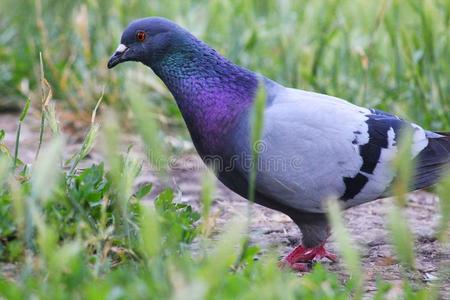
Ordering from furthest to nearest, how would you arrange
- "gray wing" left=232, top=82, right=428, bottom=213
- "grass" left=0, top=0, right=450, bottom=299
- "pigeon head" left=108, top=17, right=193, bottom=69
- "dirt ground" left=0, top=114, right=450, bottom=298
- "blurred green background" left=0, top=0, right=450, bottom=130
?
"blurred green background" left=0, top=0, right=450, bottom=130 < "pigeon head" left=108, top=17, right=193, bottom=69 < "dirt ground" left=0, top=114, right=450, bottom=298 < "gray wing" left=232, top=82, right=428, bottom=213 < "grass" left=0, top=0, right=450, bottom=299

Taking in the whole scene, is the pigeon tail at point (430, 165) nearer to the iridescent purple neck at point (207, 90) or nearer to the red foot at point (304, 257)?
the red foot at point (304, 257)

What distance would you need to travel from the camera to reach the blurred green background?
521cm

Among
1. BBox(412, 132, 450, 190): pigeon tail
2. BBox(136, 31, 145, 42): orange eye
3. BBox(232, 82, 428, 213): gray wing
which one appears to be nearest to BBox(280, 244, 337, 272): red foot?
BBox(232, 82, 428, 213): gray wing

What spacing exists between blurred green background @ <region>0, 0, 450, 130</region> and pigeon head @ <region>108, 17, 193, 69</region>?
162 cm

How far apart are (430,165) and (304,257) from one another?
0.70 m

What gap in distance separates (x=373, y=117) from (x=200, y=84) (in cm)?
76

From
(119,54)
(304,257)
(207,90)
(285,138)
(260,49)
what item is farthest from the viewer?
(260,49)

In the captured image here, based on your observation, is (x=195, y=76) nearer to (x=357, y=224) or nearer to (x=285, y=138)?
(x=285, y=138)

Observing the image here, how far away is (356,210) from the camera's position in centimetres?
468

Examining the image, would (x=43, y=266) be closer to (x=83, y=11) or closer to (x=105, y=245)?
(x=105, y=245)

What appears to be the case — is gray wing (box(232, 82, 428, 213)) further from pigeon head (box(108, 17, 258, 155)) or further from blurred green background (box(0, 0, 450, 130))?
blurred green background (box(0, 0, 450, 130))

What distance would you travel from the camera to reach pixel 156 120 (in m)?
5.82

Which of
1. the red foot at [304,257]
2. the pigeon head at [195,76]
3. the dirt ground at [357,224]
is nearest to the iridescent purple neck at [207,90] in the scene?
the pigeon head at [195,76]

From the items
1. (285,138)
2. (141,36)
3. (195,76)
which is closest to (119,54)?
(141,36)
